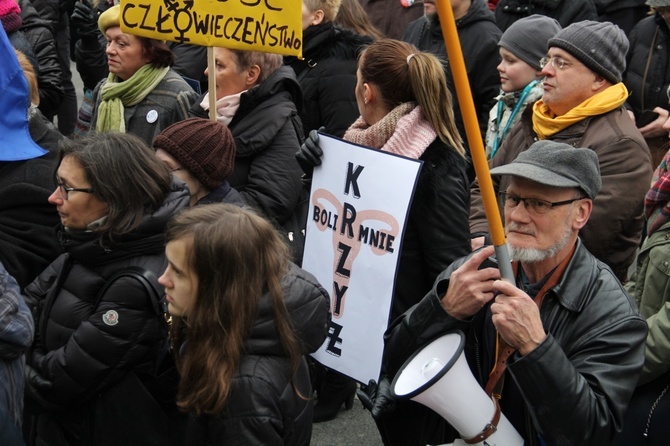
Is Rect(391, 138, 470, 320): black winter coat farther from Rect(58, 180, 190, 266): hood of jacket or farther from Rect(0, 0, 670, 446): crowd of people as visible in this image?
Rect(58, 180, 190, 266): hood of jacket

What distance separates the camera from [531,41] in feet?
17.3

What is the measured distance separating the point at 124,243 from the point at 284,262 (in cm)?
69

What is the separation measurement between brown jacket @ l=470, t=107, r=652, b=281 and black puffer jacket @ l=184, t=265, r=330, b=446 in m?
1.67

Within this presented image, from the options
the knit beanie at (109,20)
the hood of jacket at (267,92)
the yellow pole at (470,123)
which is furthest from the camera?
the knit beanie at (109,20)

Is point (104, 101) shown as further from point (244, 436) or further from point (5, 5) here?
point (244, 436)

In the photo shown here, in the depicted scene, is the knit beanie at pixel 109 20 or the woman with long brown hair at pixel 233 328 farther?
the knit beanie at pixel 109 20

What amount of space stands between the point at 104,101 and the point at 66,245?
2154 millimetres

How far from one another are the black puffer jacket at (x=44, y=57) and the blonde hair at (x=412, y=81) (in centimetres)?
356

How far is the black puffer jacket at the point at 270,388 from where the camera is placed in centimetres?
256

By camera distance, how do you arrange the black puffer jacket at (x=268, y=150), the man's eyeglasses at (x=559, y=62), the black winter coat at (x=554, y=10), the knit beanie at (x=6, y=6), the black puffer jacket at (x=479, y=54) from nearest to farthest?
1. the man's eyeglasses at (x=559, y=62)
2. the black puffer jacket at (x=268, y=150)
3. the knit beanie at (x=6, y=6)
4. the black puffer jacket at (x=479, y=54)
5. the black winter coat at (x=554, y=10)

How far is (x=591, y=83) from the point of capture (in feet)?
14.4

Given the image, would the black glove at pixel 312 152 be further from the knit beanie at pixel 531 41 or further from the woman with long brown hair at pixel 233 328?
the knit beanie at pixel 531 41

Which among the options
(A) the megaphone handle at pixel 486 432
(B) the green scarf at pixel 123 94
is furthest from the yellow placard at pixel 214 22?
(A) the megaphone handle at pixel 486 432

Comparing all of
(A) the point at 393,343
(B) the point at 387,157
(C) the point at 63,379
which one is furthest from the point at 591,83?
(C) the point at 63,379
